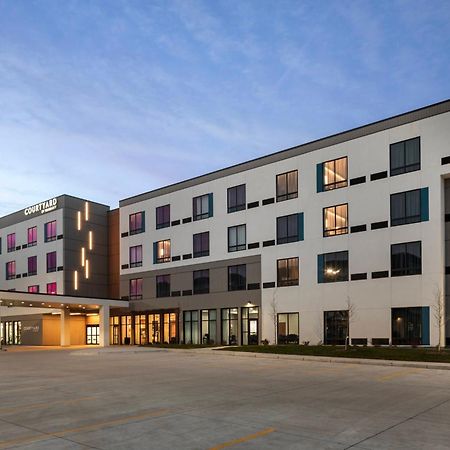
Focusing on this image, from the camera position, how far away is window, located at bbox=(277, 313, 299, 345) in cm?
4047

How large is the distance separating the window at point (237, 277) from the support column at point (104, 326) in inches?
541

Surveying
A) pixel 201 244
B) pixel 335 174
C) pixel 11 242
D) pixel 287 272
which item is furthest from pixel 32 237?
pixel 335 174

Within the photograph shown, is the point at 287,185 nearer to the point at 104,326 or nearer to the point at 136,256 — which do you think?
the point at 136,256

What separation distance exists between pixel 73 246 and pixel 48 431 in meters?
50.8

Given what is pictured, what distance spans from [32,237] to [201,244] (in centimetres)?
2490

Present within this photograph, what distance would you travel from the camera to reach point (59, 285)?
58.0 metres

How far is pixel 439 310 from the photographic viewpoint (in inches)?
1277

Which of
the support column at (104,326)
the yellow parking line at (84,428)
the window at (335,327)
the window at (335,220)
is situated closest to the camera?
the yellow parking line at (84,428)

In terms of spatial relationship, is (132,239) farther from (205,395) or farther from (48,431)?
(48,431)

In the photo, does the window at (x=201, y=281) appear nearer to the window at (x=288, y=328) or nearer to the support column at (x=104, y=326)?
the window at (x=288, y=328)

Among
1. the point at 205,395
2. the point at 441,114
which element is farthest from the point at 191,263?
the point at 205,395

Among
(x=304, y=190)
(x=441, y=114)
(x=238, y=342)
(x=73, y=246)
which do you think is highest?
(x=441, y=114)

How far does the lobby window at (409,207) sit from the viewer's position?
34.2 metres

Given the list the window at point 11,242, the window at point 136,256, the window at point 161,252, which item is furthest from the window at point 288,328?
the window at point 11,242
